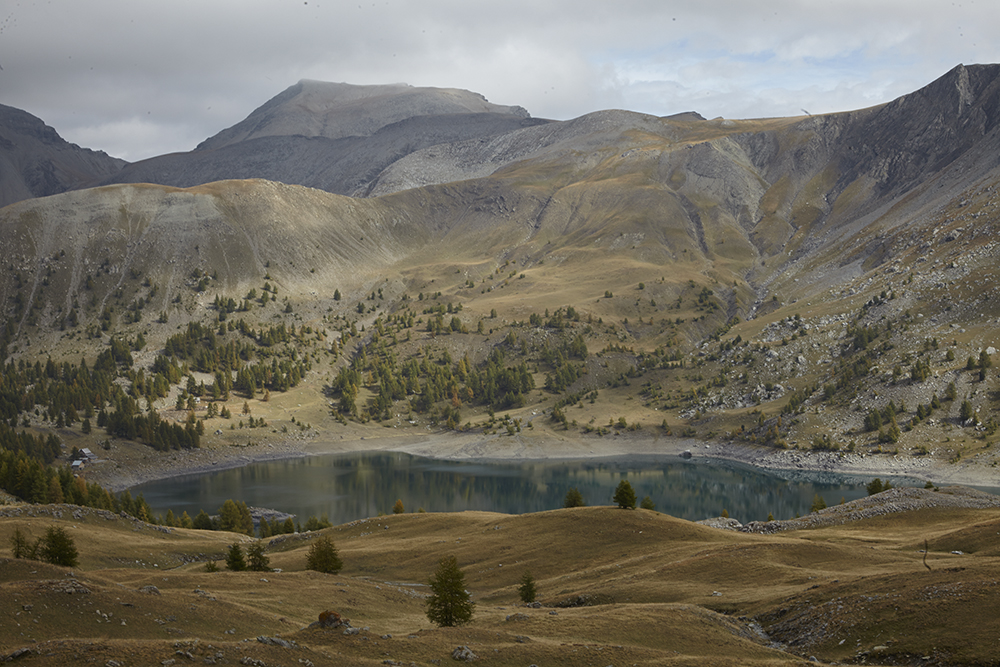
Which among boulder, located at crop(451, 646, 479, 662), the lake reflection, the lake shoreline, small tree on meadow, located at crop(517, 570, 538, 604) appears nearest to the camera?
boulder, located at crop(451, 646, 479, 662)

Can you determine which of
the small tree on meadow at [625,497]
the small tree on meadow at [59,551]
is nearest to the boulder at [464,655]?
the small tree on meadow at [59,551]

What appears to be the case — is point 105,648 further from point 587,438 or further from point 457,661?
point 587,438

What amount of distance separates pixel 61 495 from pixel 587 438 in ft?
409

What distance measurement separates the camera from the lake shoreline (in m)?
145

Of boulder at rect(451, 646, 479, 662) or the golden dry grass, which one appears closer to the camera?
the golden dry grass

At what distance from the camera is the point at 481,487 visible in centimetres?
15838

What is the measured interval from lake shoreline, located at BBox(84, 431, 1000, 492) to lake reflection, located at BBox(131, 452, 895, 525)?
145 inches

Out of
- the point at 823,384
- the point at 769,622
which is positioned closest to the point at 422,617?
the point at 769,622

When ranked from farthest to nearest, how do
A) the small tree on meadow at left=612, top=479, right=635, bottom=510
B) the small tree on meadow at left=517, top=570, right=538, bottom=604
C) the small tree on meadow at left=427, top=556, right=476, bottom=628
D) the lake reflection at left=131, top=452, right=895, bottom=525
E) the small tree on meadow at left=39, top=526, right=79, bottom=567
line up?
the lake reflection at left=131, top=452, right=895, bottom=525 → the small tree on meadow at left=612, top=479, right=635, bottom=510 → the small tree on meadow at left=517, top=570, right=538, bottom=604 → the small tree on meadow at left=39, top=526, right=79, bottom=567 → the small tree on meadow at left=427, top=556, right=476, bottom=628

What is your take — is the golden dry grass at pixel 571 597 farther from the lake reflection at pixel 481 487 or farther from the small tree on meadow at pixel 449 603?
the lake reflection at pixel 481 487

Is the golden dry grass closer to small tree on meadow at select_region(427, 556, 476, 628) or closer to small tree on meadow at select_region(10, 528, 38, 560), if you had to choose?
small tree on meadow at select_region(427, 556, 476, 628)

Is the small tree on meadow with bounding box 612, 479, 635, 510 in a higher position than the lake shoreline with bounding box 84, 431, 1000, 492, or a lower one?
higher

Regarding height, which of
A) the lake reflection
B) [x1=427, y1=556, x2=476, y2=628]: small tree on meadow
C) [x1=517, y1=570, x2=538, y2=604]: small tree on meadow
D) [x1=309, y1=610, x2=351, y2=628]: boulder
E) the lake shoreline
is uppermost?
[x1=309, y1=610, x2=351, y2=628]: boulder

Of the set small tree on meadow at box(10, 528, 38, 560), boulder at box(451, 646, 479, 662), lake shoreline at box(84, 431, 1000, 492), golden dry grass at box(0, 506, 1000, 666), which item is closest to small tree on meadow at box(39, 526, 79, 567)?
small tree on meadow at box(10, 528, 38, 560)
